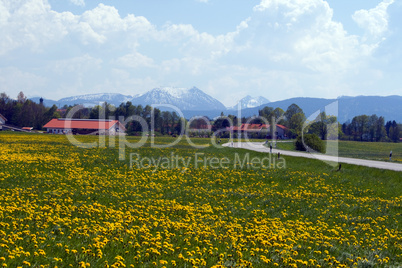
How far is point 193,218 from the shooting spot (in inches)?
471

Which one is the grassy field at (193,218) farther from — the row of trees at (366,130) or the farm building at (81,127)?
the row of trees at (366,130)

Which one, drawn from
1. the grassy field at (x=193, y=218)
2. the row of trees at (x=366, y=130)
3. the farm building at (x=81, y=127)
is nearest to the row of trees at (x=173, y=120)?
the row of trees at (x=366, y=130)

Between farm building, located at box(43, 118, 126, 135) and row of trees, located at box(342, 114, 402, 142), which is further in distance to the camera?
row of trees, located at box(342, 114, 402, 142)

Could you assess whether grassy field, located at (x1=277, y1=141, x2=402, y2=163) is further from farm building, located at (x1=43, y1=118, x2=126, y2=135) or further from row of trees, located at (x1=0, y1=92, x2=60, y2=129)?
row of trees, located at (x1=0, y1=92, x2=60, y2=129)

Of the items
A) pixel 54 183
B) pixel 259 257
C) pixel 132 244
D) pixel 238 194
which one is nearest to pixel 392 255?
pixel 259 257

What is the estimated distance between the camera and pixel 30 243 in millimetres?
8375

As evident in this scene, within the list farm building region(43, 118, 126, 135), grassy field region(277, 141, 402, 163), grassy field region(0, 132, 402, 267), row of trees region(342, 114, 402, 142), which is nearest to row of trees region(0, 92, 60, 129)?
farm building region(43, 118, 126, 135)

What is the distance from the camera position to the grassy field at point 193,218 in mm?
8375

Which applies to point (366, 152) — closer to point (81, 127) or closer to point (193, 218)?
point (193, 218)

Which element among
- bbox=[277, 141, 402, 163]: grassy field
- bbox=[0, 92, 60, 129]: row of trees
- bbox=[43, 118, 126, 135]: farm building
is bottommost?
bbox=[277, 141, 402, 163]: grassy field

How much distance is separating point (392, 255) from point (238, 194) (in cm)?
870

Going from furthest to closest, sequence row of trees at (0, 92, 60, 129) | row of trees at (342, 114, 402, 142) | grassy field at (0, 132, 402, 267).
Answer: row of trees at (342, 114, 402, 142), row of trees at (0, 92, 60, 129), grassy field at (0, 132, 402, 267)

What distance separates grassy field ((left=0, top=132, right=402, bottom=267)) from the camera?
8375 mm

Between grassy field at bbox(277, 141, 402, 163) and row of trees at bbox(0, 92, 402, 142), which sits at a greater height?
row of trees at bbox(0, 92, 402, 142)
